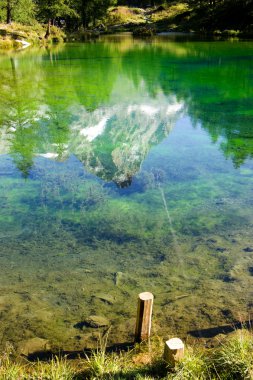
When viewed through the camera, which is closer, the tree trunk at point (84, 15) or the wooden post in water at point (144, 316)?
the wooden post in water at point (144, 316)

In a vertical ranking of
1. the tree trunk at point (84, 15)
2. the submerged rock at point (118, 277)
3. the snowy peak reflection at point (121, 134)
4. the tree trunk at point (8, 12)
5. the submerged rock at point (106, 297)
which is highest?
the tree trunk at point (84, 15)

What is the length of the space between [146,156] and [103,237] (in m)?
7.00

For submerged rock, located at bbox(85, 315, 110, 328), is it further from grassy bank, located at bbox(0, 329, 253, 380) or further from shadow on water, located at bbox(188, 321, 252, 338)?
shadow on water, located at bbox(188, 321, 252, 338)

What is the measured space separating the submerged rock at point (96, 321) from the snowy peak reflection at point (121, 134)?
6.94m

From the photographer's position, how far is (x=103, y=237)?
10336 mm

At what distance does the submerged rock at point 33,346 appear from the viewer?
662cm

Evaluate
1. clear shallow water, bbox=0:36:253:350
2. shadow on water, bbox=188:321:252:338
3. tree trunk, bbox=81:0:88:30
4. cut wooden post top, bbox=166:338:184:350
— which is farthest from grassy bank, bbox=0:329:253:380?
tree trunk, bbox=81:0:88:30

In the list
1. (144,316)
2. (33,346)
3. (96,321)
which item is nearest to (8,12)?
(96,321)

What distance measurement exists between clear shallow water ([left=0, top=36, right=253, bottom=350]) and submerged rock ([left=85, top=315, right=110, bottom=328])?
126 mm

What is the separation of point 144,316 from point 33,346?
Answer: 2.15 meters

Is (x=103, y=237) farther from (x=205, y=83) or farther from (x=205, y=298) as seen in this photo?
(x=205, y=83)

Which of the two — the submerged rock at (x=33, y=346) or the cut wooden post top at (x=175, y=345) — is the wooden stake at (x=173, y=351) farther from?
the submerged rock at (x=33, y=346)

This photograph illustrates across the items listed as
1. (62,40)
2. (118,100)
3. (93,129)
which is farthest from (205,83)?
(62,40)

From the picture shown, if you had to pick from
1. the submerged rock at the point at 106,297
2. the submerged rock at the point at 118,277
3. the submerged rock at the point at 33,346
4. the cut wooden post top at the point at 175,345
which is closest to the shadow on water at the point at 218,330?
the submerged rock at the point at 106,297
